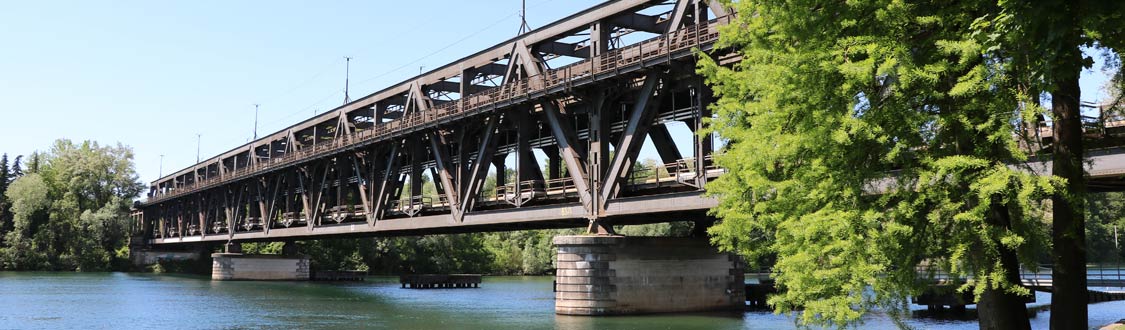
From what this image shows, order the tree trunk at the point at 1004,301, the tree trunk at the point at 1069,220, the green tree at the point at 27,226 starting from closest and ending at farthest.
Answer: the tree trunk at the point at 1069,220 < the tree trunk at the point at 1004,301 < the green tree at the point at 27,226

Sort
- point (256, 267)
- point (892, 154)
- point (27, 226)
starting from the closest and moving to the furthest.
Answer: point (892, 154), point (256, 267), point (27, 226)

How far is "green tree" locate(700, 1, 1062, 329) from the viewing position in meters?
A: 13.8

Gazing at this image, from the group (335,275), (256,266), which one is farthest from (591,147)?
(335,275)

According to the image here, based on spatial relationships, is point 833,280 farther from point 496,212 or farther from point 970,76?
point 496,212

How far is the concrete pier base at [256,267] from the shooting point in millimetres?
99250

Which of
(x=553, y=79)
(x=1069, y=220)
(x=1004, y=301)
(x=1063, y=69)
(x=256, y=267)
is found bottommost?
(x=256, y=267)

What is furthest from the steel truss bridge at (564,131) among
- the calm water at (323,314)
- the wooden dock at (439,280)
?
the wooden dock at (439,280)

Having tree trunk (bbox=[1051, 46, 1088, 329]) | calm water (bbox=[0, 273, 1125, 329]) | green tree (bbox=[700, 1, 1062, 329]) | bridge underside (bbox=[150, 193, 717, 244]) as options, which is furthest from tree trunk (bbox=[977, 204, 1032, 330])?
calm water (bbox=[0, 273, 1125, 329])

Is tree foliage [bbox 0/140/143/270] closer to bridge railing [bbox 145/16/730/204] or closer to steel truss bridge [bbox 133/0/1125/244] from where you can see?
steel truss bridge [bbox 133/0/1125/244]

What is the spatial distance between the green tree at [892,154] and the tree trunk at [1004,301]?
24 mm

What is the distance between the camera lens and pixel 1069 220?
13414 mm

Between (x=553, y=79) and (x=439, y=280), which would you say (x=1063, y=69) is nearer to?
(x=553, y=79)

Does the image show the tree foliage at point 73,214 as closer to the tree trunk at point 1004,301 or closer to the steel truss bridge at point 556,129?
the steel truss bridge at point 556,129

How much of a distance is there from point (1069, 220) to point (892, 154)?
2.80 meters
